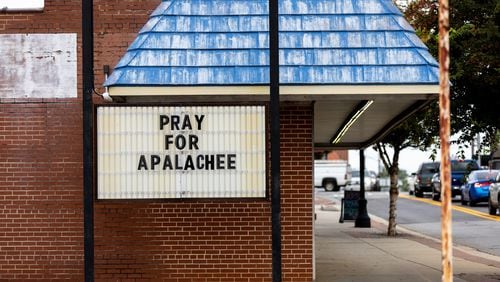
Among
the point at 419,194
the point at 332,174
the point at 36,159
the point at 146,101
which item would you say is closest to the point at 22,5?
the point at 36,159

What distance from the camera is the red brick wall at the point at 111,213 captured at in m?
13.5

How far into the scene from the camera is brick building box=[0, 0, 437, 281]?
1256 centimetres

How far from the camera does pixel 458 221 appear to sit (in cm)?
3125

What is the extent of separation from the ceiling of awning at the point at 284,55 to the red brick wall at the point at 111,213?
1.27m

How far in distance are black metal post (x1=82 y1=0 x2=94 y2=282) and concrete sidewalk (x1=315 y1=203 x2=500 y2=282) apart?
577 cm

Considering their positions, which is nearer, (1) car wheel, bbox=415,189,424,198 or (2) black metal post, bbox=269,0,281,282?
(2) black metal post, bbox=269,0,281,282

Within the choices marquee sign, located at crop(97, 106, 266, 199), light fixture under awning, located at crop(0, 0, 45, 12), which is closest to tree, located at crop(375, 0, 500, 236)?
marquee sign, located at crop(97, 106, 266, 199)

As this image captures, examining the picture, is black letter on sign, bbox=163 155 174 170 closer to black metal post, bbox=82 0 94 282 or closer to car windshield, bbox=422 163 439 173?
black metal post, bbox=82 0 94 282

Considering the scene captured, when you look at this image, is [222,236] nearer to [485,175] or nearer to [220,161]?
[220,161]

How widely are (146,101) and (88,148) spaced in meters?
2.64

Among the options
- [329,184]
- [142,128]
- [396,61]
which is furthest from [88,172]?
[329,184]

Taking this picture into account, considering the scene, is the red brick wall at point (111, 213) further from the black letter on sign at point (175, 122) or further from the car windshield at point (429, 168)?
the car windshield at point (429, 168)

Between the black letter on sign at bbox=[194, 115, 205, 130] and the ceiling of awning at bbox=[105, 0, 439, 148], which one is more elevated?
the ceiling of awning at bbox=[105, 0, 439, 148]

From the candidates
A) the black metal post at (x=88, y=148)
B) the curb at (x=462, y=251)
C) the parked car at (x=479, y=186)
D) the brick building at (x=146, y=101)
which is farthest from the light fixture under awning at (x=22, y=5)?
the parked car at (x=479, y=186)
